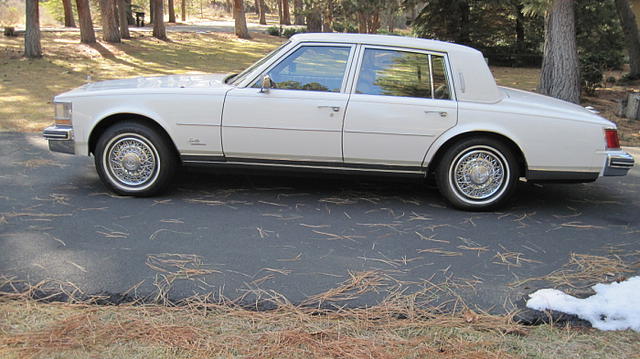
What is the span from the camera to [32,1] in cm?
1803

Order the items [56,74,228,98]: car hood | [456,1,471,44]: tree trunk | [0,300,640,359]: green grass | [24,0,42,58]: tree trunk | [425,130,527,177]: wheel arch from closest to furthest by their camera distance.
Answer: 1. [0,300,640,359]: green grass
2. [425,130,527,177]: wheel arch
3. [56,74,228,98]: car hood
4. [24,0,42,58]: tree trunk
5. [456,1,471,44]: tree trunk

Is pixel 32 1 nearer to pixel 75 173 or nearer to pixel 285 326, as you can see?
pixel 75 173

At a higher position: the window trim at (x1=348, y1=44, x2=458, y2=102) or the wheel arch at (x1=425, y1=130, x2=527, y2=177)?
the window trim at (x1=348, y1=44, x2=458, y2=102)

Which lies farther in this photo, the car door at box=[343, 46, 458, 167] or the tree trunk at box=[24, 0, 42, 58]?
the tree trunk at box=[24, 0, 42, 58]

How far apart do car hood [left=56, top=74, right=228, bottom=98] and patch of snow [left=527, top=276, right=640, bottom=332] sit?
352 centimetres

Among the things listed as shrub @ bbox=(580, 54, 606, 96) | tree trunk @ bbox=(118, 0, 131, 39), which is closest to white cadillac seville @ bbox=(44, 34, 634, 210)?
shrub @ bbox=(580, 54, 606, 96)

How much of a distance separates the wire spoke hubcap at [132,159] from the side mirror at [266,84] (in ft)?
3.93

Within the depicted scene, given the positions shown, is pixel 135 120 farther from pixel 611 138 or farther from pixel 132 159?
pixel 611 138

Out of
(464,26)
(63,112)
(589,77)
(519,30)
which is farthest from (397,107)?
(519,30)

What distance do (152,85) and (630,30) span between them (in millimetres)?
16055

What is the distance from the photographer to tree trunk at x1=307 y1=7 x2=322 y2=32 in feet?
88.3

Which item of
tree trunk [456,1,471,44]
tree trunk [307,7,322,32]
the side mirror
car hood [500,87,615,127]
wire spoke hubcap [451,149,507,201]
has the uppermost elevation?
tree trunk [307,7,322,32]

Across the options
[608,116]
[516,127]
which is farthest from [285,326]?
[608,116]

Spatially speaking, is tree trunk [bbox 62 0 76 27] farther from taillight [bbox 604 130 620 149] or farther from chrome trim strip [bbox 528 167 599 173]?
taillight [bbox 604 130 620 149]
